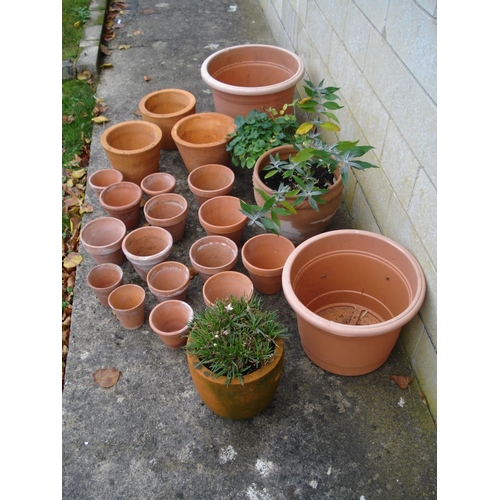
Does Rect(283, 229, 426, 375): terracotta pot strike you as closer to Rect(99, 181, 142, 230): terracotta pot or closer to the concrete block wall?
the concrete block wall

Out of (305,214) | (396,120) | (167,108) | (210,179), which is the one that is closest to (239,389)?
(305,214)

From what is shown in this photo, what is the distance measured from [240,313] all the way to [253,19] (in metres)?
3.70

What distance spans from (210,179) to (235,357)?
1340 mm

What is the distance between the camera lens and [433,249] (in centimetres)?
172

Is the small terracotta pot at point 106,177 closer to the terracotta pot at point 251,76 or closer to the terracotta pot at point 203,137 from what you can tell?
the terracotta pot at point 203,137

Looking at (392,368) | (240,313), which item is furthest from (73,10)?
(392,368)

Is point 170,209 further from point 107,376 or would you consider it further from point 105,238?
point 107,376

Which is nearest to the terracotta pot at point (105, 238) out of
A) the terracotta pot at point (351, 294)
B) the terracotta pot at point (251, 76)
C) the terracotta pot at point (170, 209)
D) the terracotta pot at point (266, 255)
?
the terracotta pot at point (170, 209)

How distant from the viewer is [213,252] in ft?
7.82

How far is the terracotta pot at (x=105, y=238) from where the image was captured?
2.38 m

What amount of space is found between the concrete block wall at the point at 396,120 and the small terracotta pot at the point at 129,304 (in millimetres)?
1176

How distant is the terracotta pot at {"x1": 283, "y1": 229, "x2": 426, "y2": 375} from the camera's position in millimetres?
1769

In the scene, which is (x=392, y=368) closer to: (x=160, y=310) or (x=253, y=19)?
(x=160, y=310)

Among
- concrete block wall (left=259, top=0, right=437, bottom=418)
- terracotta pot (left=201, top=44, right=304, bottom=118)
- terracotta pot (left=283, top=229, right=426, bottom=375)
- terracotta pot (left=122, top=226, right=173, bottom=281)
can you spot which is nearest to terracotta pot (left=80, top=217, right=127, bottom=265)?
terracotta pot (left=122, top=226, right=173, bottom=281)
